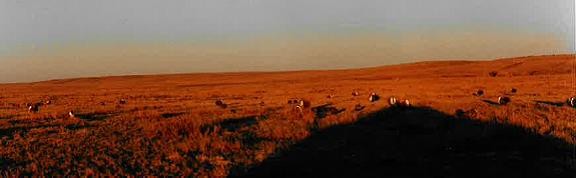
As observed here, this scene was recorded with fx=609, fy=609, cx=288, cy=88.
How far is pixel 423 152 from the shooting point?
483 inches

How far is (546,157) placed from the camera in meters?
11.9

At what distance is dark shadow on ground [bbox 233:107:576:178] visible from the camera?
10445mm

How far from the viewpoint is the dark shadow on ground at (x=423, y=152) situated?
10.4 m

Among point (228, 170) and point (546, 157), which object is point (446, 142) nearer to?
point (546, 157)

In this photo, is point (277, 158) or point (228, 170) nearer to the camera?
point (228, 170)

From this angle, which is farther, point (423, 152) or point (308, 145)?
point (308, 145)

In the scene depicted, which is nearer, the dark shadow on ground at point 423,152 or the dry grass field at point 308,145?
the dark shadow on ground at point 423,152

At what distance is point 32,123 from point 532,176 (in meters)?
14.0

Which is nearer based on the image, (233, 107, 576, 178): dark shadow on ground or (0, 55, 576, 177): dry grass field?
(233, 107, 576, 178): dark shadow on ground

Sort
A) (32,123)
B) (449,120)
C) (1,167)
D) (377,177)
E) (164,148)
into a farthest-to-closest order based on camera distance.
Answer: (32,123) < (449,120) < (164,148) < (1,167) < (377,177)

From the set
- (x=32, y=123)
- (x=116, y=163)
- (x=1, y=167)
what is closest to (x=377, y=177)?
(x=116, y=163)

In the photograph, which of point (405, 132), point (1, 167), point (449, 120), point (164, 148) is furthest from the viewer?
point (449, 120)

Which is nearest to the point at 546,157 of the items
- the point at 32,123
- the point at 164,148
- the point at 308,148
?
the point at 308,148

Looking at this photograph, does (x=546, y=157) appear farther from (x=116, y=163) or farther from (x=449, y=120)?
(x=116, y=163)
